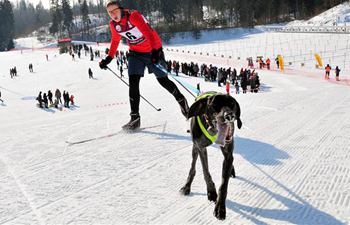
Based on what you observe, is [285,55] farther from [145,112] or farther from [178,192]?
[178,192]

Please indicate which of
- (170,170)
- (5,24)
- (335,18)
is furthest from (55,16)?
(170,170)

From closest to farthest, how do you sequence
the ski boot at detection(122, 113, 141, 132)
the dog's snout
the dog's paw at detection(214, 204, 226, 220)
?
the dog's snout
the dog's paw at detection(214, 204, 226, 220)
the ski boot at detection(122, 113, 141, 132)

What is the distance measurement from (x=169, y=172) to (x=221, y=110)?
6.78ft

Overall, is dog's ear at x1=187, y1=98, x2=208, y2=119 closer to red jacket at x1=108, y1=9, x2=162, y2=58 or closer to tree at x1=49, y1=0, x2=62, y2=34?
red jacket at x1=108, y1=9, x2=162, y2=58

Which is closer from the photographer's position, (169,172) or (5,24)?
(169,172)

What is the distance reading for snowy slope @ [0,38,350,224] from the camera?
4148 millimetres

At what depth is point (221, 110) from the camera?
3.70 meters

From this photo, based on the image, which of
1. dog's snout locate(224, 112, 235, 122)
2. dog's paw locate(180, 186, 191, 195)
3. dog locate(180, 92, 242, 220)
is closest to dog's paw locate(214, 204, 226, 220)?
dog locate(180, 92, 242, 220)

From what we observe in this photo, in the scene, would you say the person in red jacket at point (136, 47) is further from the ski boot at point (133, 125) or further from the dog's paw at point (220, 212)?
the dog's paw at point (220, 212)

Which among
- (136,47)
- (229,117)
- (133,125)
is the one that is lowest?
(133,125)

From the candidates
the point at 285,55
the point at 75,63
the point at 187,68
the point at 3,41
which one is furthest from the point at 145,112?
the point at 3,41

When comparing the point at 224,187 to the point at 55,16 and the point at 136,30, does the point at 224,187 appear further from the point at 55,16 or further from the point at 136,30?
the point at 55,16

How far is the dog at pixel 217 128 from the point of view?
146 inches

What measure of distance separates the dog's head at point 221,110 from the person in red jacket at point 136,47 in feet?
11.2
